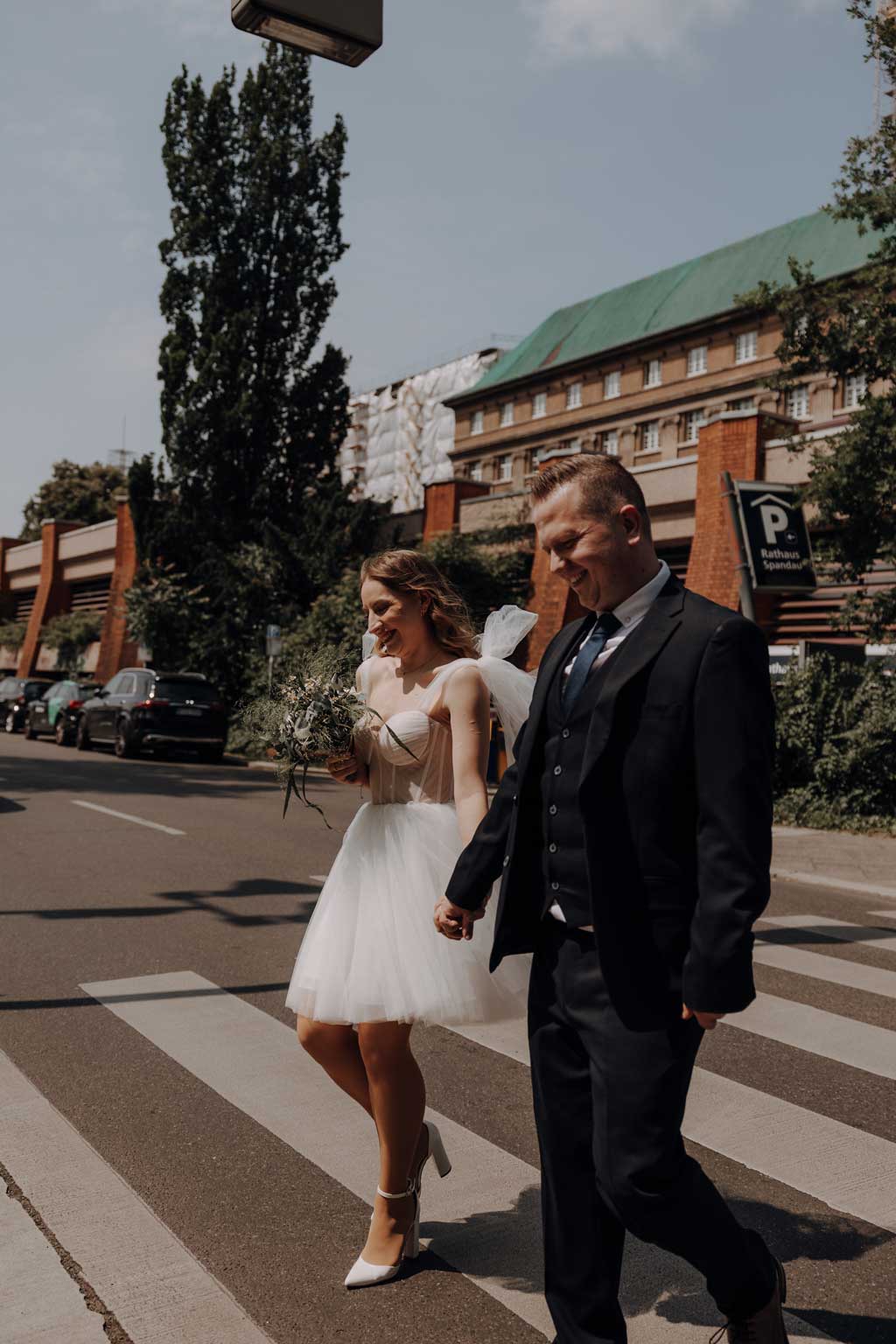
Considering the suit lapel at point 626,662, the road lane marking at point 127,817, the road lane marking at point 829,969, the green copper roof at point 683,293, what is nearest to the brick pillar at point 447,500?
the road lane marking at point 127,817

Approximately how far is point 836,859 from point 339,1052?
391 inches

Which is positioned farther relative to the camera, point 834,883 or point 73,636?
point 73,636

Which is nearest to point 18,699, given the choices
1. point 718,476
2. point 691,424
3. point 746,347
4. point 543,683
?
point 718,476

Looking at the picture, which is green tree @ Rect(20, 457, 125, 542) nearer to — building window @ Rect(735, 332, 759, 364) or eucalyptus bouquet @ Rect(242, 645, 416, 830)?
building window @ Rect(735, 332, 759, 364)

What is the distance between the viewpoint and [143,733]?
76.4ft

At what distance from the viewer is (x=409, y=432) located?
81.8 meters

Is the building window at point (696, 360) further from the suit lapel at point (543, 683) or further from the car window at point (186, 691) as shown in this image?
the suit lapel at point (543, 683)

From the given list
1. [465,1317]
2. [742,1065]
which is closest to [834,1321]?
[465,1317]

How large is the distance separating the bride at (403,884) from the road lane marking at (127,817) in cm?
927

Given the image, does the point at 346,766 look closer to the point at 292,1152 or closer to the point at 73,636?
the point at 292,1152

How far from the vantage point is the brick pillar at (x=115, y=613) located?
4200 centimetres

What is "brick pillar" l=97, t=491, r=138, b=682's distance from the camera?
42000mm

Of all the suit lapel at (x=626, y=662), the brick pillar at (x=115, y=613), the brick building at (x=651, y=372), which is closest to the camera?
the suit lapel at (x=626, y=662)

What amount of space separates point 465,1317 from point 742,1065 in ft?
8.16
